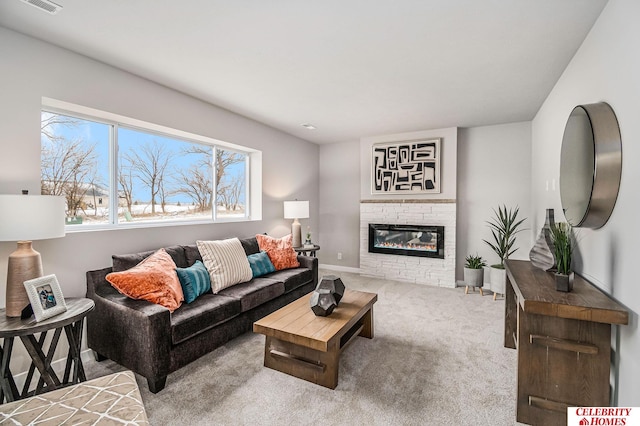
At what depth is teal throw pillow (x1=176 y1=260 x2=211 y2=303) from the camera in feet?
8.51

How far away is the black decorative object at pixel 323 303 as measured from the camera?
2320 mm

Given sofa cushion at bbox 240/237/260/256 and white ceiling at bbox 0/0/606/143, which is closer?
white ceiling at bbox 0/0/606/143

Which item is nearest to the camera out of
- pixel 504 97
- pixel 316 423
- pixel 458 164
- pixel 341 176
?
pixel 316 423

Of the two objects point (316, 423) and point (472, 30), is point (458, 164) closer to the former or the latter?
point (472, 30)

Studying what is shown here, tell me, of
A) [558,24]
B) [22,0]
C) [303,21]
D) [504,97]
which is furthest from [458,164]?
[22,0]

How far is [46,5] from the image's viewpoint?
1.85m

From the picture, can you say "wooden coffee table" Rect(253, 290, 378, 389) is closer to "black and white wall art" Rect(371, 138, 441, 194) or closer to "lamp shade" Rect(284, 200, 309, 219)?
"lamp shade" Rect(284, 200, 309, 219)

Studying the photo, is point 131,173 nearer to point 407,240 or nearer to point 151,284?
point 151,284

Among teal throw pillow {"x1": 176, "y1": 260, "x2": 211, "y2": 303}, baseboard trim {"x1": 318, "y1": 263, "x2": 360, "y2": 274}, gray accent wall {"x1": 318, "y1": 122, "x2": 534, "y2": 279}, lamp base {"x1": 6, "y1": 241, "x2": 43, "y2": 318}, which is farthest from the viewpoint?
baseboard trim {"x1": 318, "y1": 263, "x2": 360, "y2": 274}

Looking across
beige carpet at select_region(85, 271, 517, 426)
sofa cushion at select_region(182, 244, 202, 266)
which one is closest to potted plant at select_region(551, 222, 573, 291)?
beige carpet at select_region(85, 271, 517, 426)

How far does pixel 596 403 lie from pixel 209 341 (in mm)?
2565

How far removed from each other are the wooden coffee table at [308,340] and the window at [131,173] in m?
1.96

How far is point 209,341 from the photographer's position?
96.2 inches

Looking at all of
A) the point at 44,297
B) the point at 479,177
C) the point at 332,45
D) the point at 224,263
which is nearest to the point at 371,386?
the point at 224,263
